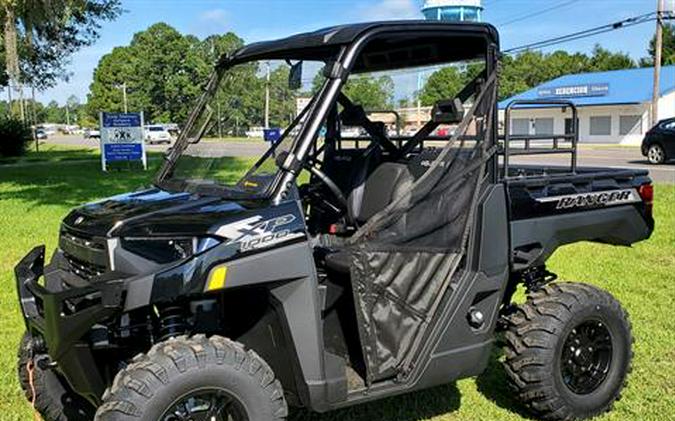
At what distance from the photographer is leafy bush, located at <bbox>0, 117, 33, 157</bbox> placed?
114 ft

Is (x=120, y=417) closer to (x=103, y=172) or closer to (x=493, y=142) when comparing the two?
(x=493, y=142)

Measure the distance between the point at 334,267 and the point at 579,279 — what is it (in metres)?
4.83

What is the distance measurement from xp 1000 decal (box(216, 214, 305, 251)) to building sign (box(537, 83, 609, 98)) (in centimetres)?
4574

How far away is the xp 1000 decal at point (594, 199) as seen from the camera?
14.5 ft

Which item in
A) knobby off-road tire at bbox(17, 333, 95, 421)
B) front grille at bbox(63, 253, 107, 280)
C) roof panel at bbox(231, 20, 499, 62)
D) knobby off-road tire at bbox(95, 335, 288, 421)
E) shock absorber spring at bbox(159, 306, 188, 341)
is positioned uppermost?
roof panel at bbox(231, 20, 499, 62)

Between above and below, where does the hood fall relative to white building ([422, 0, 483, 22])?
below

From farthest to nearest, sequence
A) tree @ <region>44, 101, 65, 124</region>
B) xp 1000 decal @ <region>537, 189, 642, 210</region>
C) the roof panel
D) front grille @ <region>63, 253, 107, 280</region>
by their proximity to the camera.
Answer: tree @ <region>44, 101, 65, 124</region> < xp 1000 decal @ <region>537, 189, 642, 210</region> < the roof panel < front grille @ <region>63, 253, 107, 280</region>

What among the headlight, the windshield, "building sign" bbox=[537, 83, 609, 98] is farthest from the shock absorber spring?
"building sign" bbox=[537, 83, 609, 98]

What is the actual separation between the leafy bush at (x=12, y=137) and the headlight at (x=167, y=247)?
113ft

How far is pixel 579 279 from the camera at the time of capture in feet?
25.3

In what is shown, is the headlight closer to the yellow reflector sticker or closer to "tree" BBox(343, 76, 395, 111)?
the yellow reflector sticker

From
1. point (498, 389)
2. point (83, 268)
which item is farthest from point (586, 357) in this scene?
point (83, 268)

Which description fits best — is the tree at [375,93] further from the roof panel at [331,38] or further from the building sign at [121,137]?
the building sign at [121,137]

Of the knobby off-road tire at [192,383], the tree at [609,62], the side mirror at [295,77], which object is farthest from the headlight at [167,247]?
the tree at [609,62]
